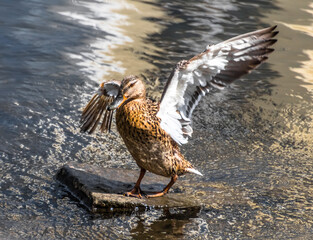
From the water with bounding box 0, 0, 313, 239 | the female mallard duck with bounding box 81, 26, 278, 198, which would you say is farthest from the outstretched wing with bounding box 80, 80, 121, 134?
the female mallard duck with bounding box 81, 26, 278, 198

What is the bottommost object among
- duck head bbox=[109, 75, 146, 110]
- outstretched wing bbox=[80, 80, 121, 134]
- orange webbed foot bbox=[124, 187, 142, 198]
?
orange webbed foot bbox=[124, 187, 142, 198]

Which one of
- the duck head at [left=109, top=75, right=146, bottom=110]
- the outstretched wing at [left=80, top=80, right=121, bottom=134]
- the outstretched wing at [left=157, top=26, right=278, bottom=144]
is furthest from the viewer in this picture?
the outstretched wing at [left=80, top=80, right=121, bottom=134]

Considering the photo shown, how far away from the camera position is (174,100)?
16.7 ft

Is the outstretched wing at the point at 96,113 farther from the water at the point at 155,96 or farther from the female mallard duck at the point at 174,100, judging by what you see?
the female mallard duck at the point at 174,100

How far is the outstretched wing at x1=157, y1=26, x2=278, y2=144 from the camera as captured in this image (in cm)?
475

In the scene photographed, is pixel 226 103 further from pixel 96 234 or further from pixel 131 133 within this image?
pixel 96 234

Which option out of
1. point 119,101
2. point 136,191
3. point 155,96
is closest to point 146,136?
point 119,101

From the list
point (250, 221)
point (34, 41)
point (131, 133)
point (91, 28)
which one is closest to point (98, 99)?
point (131, 133)

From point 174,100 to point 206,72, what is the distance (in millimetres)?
389

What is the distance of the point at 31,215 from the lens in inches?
190

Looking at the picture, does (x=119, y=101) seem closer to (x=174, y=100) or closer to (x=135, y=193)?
(x=174, y=100)

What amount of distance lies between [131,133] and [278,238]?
154 cm

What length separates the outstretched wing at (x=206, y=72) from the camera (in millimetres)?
4746

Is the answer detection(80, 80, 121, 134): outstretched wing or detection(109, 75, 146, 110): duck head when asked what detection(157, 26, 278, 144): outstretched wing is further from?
detection(80, 80, 121, 134): outstretched wing
